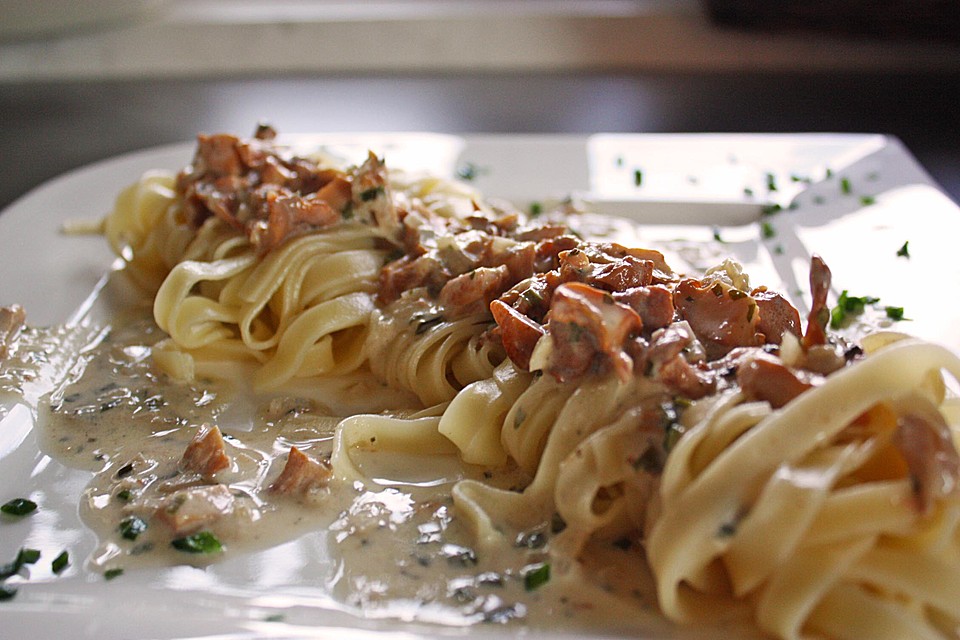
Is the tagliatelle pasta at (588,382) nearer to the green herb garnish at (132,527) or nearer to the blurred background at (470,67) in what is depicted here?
the green herb garnish at (132,527)

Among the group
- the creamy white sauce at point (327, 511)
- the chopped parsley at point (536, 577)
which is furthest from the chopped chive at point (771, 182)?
the chopped parsley at point (536, 577)

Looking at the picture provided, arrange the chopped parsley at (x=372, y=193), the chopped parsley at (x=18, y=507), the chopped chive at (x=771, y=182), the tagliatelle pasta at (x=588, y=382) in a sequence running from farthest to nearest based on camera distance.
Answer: the chopped chive at (x=771, y=182)
the chopped parsley at (x=372, y=193)
the chopped parsley at (x=18, y=507)
the tagliatelle pasta at (x=588, y=382)

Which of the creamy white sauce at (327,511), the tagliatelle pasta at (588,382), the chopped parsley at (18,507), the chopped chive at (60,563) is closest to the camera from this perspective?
the tagliatelle pasta at (588,382)

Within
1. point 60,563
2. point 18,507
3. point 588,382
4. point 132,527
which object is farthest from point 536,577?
point 18,507

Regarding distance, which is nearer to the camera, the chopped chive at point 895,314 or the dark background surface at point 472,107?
the chopped chive at point 895,314

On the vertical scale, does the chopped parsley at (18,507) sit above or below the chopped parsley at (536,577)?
above

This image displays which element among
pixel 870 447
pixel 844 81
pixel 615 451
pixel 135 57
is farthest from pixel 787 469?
pixel 135 57
